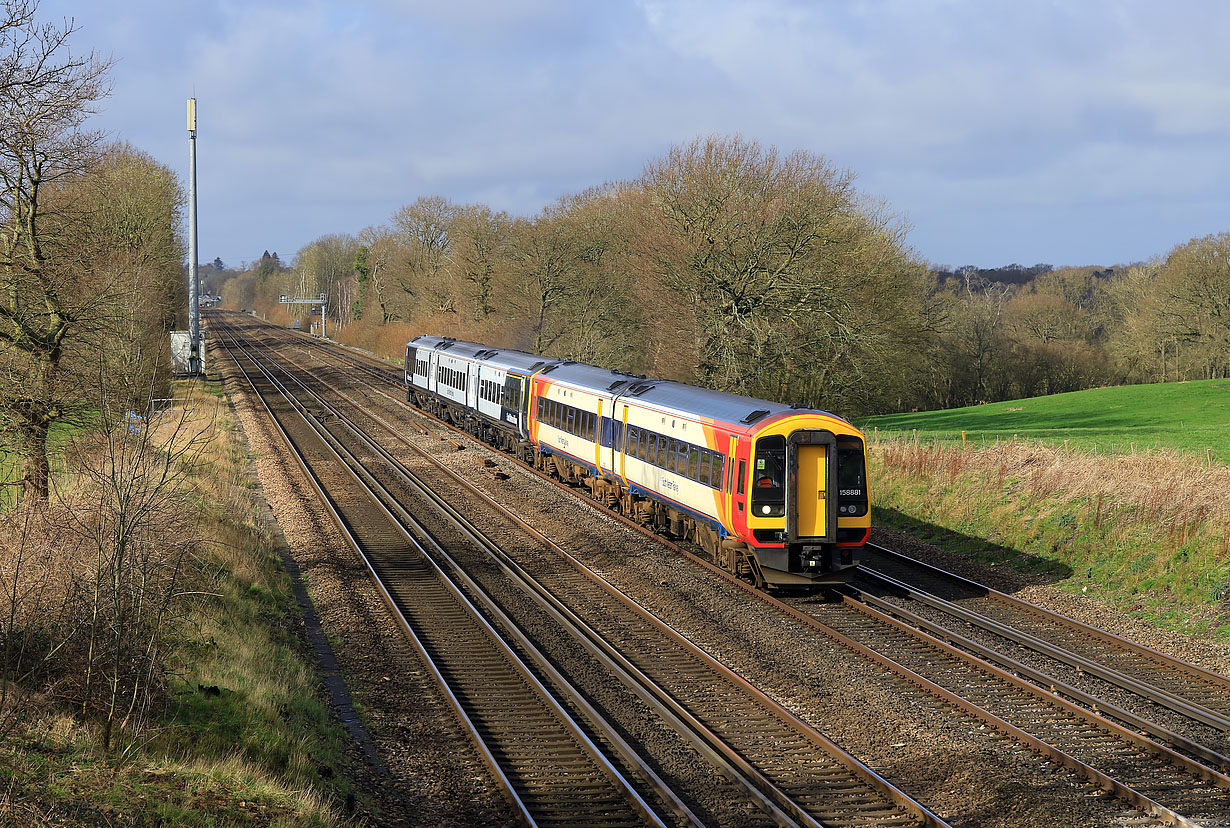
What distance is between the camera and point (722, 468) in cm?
1683

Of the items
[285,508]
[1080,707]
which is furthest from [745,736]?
[285,508]

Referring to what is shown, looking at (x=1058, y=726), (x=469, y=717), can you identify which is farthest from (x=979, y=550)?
(x=469, y=717)

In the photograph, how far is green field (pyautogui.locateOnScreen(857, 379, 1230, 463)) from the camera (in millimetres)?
29359

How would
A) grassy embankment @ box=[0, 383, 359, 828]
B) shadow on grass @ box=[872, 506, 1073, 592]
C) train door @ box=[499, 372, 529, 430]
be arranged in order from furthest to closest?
train door @ box=[499, 372, 529, 430], shadow on grass @ box=[872, 506, 1073, 592], grassy embankment @ box=[0, 383, 359, 828]

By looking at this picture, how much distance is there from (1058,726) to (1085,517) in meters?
8.93

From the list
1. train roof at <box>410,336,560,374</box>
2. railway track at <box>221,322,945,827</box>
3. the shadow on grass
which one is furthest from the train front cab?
train roof at <box>410,336,560,374</box>

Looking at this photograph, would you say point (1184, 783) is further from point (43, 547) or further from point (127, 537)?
point (43, 547)

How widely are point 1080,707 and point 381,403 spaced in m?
40.3

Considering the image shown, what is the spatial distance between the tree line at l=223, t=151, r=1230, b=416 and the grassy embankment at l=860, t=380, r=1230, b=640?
9.93m

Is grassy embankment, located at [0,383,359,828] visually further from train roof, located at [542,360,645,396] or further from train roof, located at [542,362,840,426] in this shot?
train roof, located at [542,360,645,396]

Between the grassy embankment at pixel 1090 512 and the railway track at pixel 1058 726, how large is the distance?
4194mm

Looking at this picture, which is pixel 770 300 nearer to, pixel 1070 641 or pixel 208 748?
pixel 1070 641

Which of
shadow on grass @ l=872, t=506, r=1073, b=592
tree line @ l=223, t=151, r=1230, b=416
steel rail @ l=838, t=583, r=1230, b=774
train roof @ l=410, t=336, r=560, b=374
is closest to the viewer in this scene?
steel rail @ l=838, t=583, r=1230, b=774

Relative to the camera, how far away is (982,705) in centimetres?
1168
